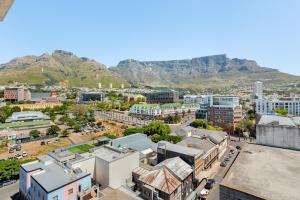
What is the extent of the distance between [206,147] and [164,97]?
90638 mm

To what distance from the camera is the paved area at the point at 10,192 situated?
2569 centimetres

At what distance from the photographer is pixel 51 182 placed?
67.1 ft

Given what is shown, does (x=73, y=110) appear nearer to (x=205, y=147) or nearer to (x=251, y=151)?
(x=205, y=147)

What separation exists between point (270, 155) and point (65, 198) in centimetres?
2051

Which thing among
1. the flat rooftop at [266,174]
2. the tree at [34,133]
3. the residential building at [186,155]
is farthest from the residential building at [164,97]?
the flat rooftop at [266,174]

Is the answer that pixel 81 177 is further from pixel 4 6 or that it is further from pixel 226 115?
pixel 226 115

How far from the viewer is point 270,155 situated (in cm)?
1245

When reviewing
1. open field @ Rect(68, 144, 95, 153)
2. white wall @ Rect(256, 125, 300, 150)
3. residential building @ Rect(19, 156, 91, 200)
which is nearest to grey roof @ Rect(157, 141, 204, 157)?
white wall @ Rect(256, 125, 300, 150)

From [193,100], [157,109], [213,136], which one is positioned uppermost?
[193,100]

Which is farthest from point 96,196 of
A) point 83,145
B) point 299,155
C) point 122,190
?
point 83,145

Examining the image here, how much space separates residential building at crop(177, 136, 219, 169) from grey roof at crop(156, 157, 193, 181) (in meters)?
5.64

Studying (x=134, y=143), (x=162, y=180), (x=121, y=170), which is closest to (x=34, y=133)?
(x=134, y=143)

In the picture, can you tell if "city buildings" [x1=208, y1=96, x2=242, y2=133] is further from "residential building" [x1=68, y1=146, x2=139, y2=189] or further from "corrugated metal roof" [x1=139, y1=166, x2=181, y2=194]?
"residential building" [x1=68, y1=146, x2=139, y2=189]

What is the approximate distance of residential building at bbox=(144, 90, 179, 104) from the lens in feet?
399
